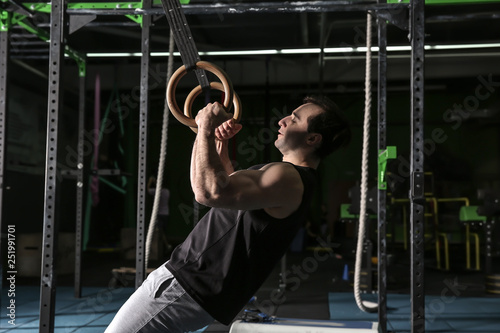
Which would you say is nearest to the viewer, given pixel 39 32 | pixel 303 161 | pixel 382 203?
pixel 303 161

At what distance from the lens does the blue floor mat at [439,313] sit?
3758 millimetres

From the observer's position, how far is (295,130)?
1.84 meters

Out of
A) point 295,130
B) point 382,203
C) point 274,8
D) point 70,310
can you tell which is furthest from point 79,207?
point 295,130

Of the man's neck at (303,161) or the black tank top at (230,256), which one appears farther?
the man's neck at (303,161)

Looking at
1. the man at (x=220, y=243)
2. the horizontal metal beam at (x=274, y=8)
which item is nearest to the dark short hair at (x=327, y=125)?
the man at (x=220, y=243)

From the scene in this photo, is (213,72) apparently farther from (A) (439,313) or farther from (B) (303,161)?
(A) (439,313)

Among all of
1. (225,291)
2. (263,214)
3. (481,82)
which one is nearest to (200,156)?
(263,214)

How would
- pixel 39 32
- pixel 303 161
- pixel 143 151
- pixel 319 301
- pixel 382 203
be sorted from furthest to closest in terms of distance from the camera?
pixel 319 301
pixel 39 32
pixel 382 203
pixel 143 151
pixel 303 161

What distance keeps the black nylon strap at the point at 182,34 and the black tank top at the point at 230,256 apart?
560 mm

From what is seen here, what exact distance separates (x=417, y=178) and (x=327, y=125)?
611mm

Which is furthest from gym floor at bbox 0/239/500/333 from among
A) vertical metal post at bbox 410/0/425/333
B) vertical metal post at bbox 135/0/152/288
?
vertical metal post at bbox 410/0/425/333

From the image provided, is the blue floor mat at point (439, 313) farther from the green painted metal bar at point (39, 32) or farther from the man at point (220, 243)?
the green painted metal bar at point (39, 32)

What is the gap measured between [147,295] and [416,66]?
5.22 feet

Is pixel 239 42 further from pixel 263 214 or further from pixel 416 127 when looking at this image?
pixel 263 214
